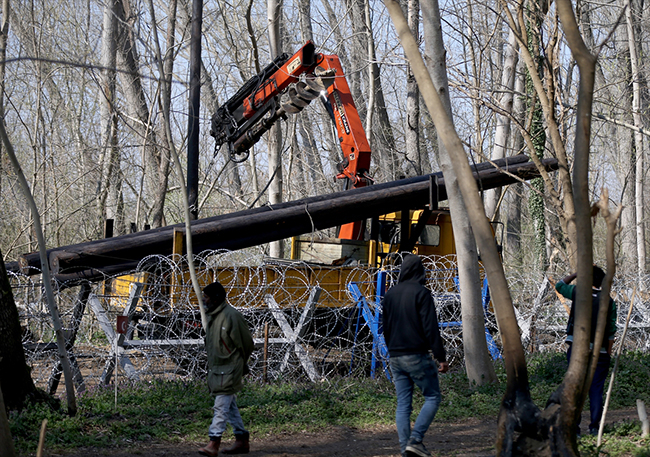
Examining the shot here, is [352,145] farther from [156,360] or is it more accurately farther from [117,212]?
[117,212]

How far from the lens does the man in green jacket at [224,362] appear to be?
5.65 m

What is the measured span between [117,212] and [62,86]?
177 inches

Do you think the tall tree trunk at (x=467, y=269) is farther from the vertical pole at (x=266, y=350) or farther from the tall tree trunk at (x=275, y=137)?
the tall tree trunk at (x=275, y=137)

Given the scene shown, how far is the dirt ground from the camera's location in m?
5.86

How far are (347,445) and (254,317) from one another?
2986 millimetres

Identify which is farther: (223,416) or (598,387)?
(598,387)

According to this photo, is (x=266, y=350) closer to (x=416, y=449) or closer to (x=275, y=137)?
(x=416, y=449)

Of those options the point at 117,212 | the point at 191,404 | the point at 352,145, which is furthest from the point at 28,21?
the point at 191,404

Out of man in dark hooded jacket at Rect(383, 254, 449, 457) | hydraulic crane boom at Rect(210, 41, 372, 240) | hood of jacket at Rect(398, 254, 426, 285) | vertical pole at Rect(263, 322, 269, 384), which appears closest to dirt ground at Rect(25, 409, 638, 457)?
man in dark hooded jacket at Rect(383, 254, 449, 457)

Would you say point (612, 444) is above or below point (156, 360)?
below

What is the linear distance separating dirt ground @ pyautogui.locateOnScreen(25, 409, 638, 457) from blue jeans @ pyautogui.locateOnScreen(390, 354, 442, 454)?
63 cm

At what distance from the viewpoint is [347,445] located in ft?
20.9

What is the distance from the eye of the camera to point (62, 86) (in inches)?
767

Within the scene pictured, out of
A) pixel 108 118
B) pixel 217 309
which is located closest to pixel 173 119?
pixel 108 118
